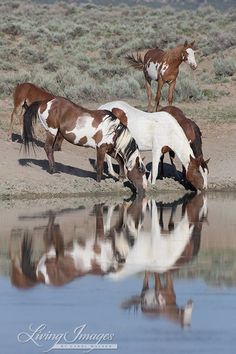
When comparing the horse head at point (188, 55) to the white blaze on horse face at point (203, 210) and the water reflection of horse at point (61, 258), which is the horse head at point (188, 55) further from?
the water reflection of horse at point (61, 258)

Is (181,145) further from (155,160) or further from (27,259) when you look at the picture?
(27,259)

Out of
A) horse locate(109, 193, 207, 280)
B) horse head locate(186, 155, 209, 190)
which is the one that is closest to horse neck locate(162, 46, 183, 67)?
horse head locate(186, 155, 209, 190)

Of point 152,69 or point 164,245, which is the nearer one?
point 164,245

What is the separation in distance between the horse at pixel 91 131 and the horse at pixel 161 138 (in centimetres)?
63

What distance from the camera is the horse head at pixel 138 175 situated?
1781 cm

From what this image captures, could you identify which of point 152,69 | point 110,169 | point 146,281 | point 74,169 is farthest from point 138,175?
point 146,281

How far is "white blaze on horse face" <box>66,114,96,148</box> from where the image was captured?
17.9 metres

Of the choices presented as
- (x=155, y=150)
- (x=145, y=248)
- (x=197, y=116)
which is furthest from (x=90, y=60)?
(x=145, y=248)

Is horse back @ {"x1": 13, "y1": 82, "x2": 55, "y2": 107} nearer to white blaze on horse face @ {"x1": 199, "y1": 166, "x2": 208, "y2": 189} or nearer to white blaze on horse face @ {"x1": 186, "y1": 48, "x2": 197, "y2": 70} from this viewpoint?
white blaze on horse face @ {"x1": 199, "y1": 166, "x2": 208, "y2": 189}

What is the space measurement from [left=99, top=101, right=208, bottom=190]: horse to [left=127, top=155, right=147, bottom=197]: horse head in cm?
53

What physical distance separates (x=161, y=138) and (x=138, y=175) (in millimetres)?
914

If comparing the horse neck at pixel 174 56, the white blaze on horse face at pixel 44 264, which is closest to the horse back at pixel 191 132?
the horse neck at pixel 174 56

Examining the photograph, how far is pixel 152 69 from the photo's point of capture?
2331cm

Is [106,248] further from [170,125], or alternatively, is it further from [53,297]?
[170,125]
